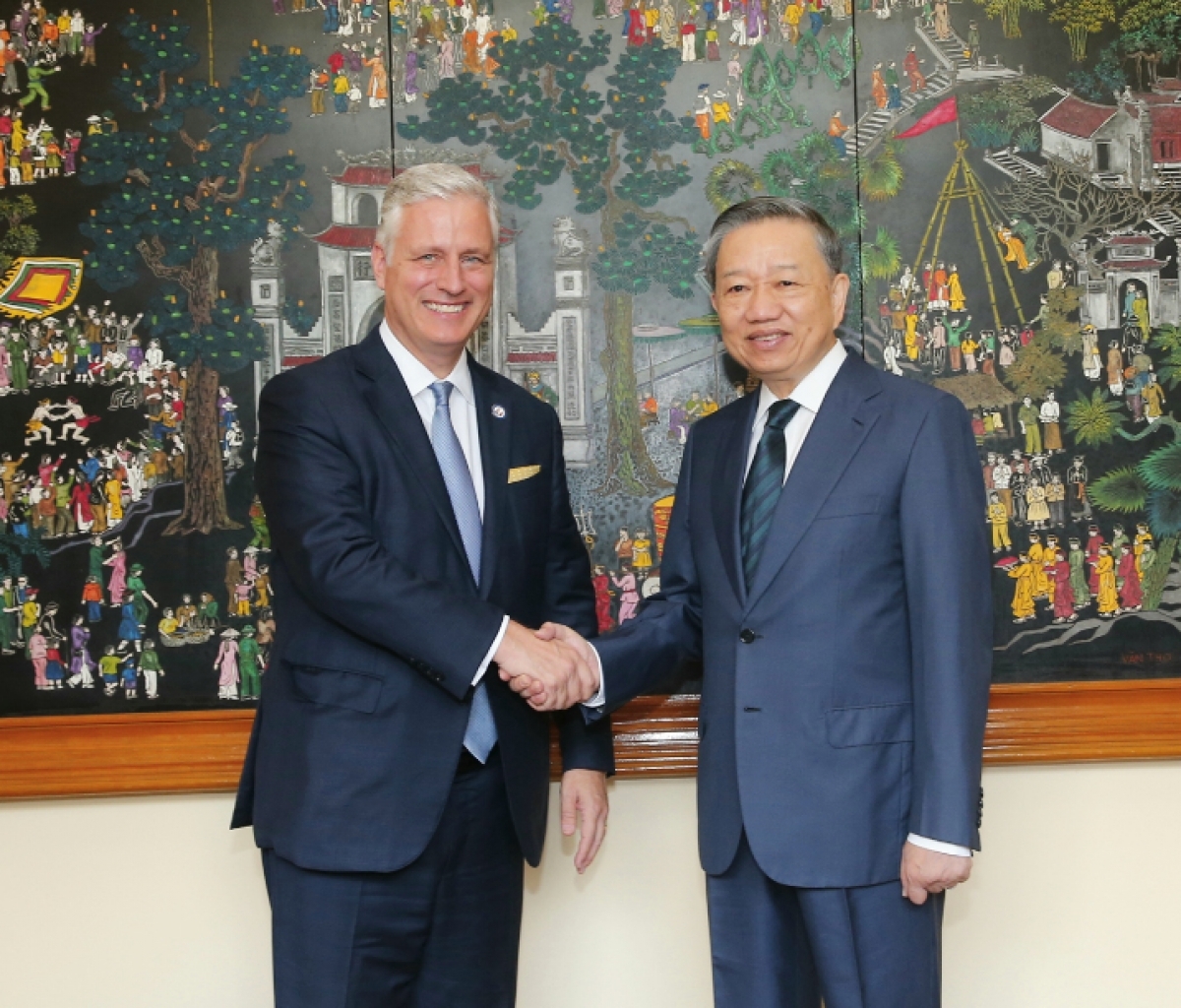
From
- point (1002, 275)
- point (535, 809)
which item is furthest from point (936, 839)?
point (1002, 275)

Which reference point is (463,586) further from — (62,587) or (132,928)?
(132,928)

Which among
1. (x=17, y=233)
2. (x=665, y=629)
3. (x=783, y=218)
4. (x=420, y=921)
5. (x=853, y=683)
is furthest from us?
Result: (x=17, y=233)

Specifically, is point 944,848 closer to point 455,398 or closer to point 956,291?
point 455,398

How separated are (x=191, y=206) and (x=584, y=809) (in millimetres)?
1627

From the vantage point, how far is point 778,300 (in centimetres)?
213

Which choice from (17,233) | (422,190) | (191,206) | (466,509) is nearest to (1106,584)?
(466,509)

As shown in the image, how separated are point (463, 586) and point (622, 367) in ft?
2.58

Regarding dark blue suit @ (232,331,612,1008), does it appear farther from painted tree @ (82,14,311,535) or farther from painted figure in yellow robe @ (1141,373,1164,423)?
painted figure in yellow robe @ (1141,373,1164,423)

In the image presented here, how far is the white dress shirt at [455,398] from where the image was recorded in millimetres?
2197

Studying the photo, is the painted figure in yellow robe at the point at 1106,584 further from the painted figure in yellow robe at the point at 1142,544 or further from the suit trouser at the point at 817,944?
the suit trouser at the point at 817,944

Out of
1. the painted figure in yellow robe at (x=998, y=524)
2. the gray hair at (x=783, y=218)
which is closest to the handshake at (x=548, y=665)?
the gray hair at (x=783, y=218)

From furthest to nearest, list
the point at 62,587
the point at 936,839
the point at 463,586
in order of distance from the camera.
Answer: the point at 62,587 → the point at 463,586 → the point at 936,839

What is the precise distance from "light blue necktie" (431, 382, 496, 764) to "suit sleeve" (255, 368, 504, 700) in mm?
133

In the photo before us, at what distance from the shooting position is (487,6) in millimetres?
2629
